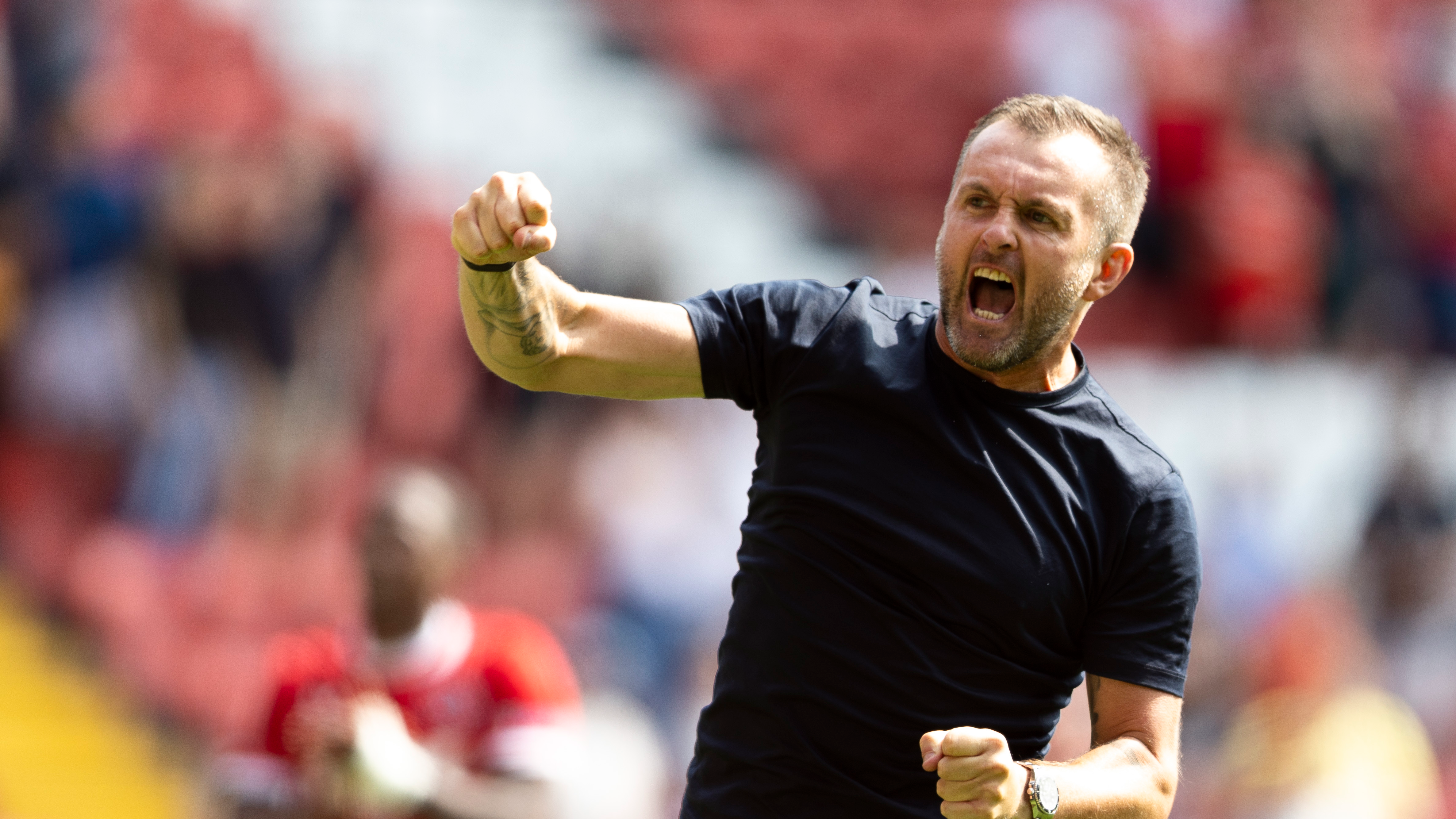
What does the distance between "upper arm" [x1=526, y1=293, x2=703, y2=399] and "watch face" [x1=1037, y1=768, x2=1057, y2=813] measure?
2.76 ft

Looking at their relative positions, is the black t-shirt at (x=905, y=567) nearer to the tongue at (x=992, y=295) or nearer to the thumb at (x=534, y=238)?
the tongue at (x=992, y=295)

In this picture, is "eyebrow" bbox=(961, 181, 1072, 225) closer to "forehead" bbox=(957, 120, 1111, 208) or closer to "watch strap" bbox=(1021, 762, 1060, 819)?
"forehead" bbox=(957, 120, 1111, 208)

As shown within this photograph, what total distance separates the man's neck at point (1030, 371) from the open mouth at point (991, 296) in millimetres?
72

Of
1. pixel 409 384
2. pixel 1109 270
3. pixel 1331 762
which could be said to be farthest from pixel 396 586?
pixel 1331 762

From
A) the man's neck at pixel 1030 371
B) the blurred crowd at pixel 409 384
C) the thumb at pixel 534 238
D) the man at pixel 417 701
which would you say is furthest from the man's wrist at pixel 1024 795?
the blurred crowd at pixel 409 384

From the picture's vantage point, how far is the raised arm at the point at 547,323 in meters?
2.36

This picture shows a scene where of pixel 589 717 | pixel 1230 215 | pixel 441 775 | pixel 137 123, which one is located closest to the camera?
pixel 441 775

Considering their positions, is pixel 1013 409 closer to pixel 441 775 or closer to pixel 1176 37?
pixel 441 775

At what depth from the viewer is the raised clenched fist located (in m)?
2.33

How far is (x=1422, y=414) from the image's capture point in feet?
29.1

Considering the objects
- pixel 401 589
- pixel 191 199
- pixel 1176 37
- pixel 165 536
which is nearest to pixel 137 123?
pixel 191 199

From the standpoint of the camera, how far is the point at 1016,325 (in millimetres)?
2607

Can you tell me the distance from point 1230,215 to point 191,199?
5717mm

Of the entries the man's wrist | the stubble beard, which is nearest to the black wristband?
the stubble beard
